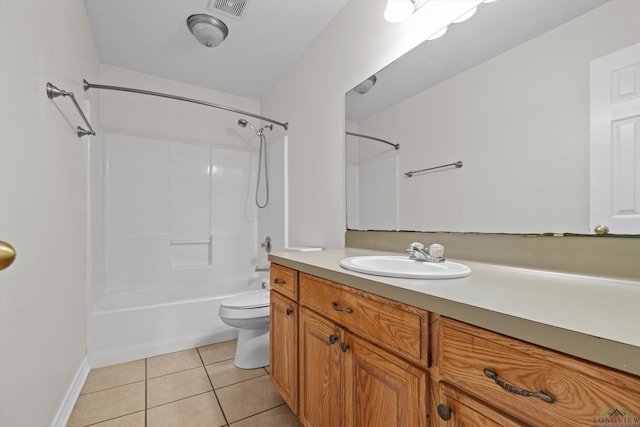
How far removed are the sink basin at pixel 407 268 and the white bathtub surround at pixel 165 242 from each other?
161 centimetres

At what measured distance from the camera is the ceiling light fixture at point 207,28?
1.85 m

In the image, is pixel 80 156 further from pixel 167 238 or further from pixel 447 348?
pixel 447 348

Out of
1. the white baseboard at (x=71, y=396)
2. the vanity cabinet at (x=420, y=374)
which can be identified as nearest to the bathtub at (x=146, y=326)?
the white baseboard at (x=71, y=396)

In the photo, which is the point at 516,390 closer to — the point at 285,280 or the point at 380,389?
the point at 380,389

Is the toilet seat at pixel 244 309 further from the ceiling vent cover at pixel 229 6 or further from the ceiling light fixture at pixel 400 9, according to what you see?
the ceiling vent cover at pixel 229 6

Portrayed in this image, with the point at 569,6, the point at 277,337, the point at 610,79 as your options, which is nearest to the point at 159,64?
the point at 277,337

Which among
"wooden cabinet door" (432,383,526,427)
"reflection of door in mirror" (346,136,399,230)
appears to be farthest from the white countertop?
"reflection of door in mirror" (346,136,399,230)

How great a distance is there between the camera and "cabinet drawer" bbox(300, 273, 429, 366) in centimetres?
67

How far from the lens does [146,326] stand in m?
2.14

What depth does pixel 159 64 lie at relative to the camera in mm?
2410

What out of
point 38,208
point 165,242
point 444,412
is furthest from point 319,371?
point 165,242

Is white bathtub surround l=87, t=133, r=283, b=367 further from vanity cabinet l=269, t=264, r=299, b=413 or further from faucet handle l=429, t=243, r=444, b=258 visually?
faucet handle l=429, t=243, r=444, b=258

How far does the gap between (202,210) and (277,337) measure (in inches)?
74.0

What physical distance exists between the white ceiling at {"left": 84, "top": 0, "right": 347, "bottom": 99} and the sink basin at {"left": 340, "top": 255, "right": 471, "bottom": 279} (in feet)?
5.39
